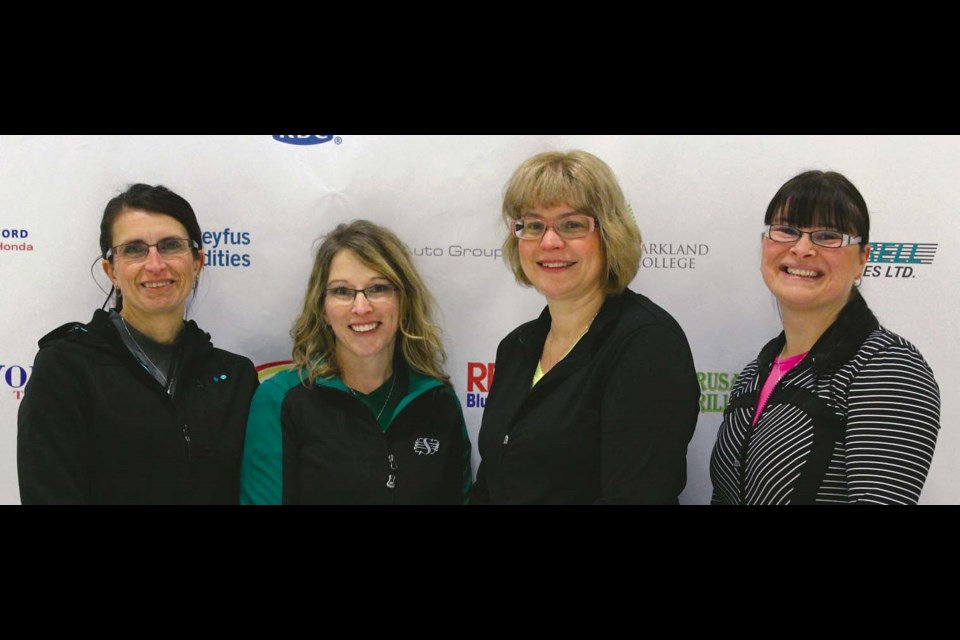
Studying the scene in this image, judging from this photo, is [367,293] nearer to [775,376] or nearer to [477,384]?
[477,384]

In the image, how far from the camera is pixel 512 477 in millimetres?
2199

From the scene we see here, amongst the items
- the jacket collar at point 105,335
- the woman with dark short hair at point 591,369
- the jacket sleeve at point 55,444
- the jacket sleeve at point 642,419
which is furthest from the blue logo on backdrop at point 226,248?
the jacket sleeve at point 642,419

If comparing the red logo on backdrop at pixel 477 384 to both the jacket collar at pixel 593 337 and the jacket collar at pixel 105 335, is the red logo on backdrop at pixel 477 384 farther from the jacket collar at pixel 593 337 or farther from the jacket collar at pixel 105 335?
the jacket collar at pixel 105 335

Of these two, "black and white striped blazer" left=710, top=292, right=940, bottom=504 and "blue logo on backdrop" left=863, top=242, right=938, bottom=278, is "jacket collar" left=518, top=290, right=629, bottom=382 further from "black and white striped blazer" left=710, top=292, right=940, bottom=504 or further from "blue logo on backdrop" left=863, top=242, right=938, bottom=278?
"blue logo on backdrop" left=863, top=242, right=938, bottom=278

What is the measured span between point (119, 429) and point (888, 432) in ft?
7.21

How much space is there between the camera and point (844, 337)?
6.82 feet

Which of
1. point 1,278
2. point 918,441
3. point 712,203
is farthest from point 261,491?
point 918,441

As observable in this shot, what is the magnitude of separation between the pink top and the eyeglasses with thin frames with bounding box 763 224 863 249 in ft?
1.02

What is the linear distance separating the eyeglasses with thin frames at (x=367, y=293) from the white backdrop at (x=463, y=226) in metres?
0.14

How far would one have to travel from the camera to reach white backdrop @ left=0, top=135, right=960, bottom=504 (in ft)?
7.26

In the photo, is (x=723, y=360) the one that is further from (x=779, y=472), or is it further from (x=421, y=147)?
(x=421, y=147)

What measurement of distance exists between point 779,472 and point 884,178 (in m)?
0.90

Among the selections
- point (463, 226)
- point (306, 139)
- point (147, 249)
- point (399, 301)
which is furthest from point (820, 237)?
point (147, 249)

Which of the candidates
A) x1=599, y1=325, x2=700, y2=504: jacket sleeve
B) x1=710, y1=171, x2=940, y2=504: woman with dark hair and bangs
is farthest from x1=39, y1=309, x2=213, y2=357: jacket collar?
x1=710, y1=171, x2=940, y2=504: woman with dark hair and bangs
